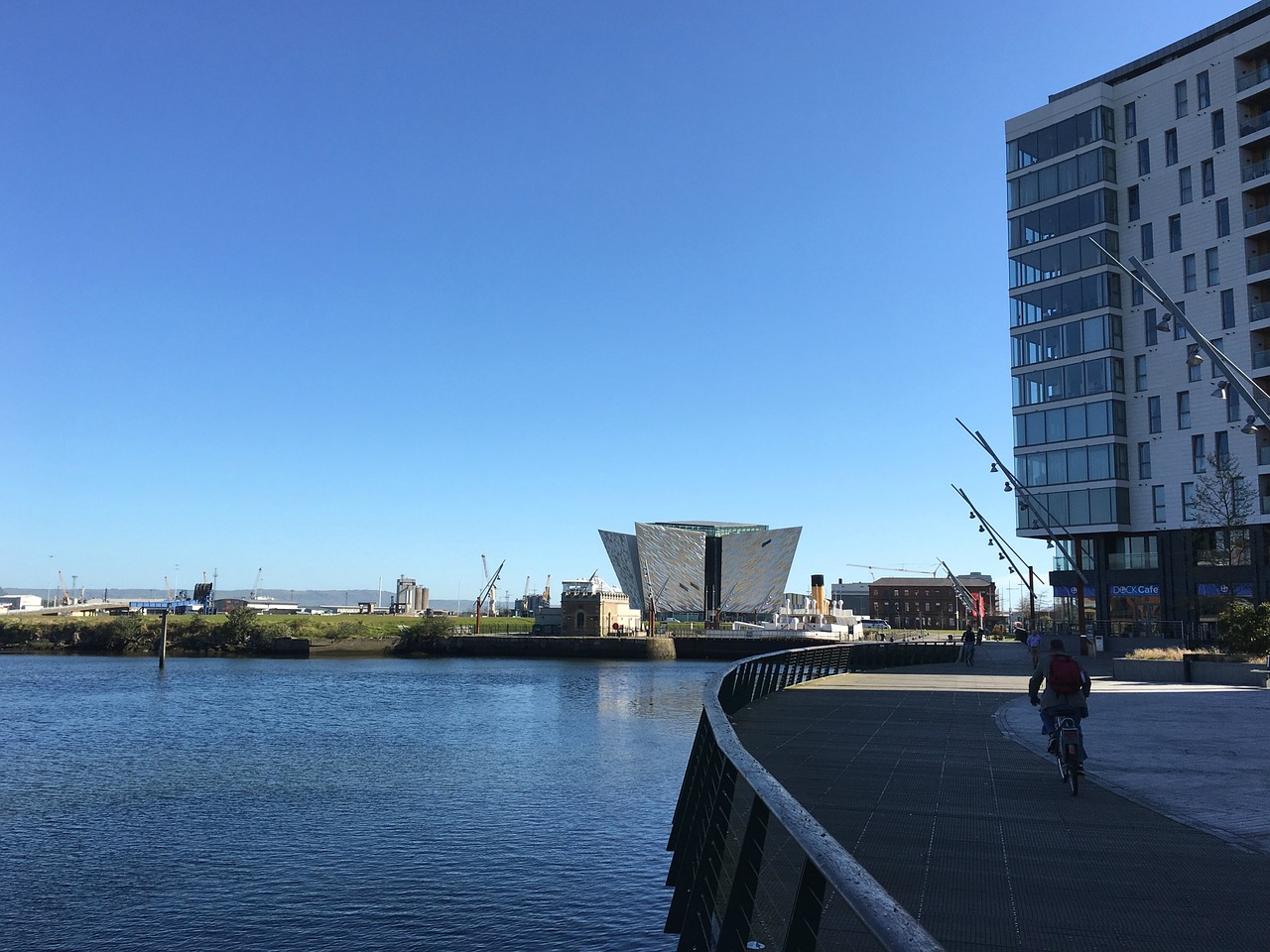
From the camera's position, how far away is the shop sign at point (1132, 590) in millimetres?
54338

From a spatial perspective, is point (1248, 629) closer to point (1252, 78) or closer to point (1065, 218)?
point (1252, 78)

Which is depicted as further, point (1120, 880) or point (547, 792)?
point (547, 792)

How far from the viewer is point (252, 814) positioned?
18188 mm

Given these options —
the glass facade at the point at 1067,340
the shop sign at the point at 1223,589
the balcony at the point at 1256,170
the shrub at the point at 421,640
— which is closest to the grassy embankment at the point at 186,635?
the shrub at the point at 421,640

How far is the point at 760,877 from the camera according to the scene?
7.27 metres

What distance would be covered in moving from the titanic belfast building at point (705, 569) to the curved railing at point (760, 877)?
5134 inches

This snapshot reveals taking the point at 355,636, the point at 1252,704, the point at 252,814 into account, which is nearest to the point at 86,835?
the point at 252,814

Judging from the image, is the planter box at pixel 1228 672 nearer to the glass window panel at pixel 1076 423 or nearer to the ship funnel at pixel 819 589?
the glass window panel at pixel 1076 423

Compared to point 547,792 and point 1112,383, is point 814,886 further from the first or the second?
point 1112,383

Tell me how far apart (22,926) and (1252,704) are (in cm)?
2206

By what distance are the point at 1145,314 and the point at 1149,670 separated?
32.5 meters

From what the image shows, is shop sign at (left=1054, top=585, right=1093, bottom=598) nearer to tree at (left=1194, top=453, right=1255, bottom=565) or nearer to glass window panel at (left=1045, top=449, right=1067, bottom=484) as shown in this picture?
glass window panel at (left=1045, top=449, right=1067, bottom=484)

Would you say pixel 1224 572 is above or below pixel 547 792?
above

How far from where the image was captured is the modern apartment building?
50.3 meters
